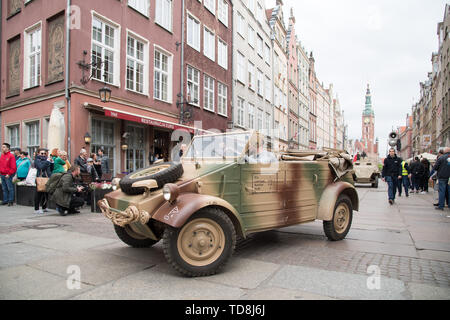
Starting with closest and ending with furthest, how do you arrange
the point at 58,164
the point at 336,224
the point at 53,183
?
the point at 336,224 < the point at 53,183 < the point at 58,164

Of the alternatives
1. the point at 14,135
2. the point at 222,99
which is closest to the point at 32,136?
the point at 14,135

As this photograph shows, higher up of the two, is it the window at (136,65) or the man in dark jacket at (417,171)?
the window at (136,65)

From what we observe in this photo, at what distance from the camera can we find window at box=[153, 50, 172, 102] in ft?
51.3

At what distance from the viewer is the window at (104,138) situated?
489 inches

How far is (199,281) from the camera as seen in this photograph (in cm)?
349

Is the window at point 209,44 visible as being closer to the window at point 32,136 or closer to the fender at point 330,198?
the window at point 32,136

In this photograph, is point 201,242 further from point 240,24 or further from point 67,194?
point 240,24

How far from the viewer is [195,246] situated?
3.69m

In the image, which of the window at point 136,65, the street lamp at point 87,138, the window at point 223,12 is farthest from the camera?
the window at point 223,12

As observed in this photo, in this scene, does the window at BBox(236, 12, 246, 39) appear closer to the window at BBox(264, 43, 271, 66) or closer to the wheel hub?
the window at BBox(264, 43, 271, 66)

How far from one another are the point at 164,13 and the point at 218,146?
1333 cm

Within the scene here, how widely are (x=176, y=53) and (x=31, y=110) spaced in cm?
732

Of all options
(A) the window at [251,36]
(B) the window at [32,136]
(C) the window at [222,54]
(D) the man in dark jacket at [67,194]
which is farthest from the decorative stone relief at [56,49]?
(A) the window at [251,36]

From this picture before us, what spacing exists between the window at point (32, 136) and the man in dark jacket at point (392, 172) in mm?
13553
